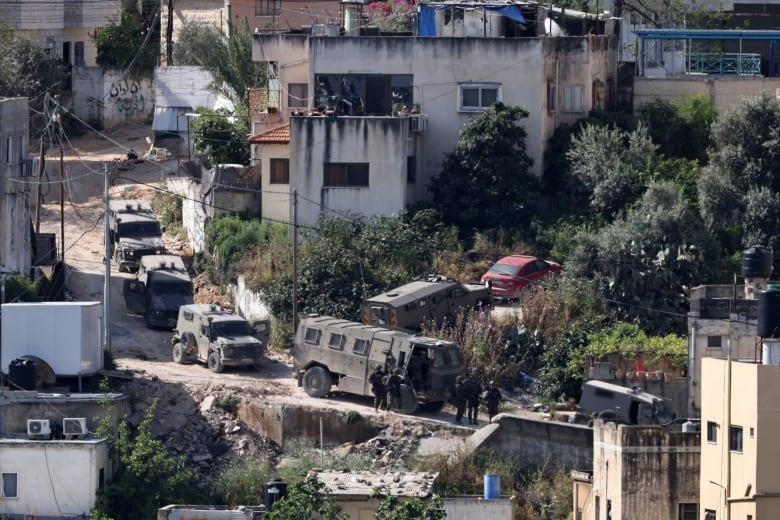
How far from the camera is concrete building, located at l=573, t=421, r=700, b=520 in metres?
40.2

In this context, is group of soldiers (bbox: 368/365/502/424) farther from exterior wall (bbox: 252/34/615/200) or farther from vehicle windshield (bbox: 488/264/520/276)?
exterior wall (bbox: 252/34/615/200)

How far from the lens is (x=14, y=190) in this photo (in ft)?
180

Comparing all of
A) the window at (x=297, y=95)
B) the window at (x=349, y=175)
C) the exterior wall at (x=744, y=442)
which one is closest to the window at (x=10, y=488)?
the exterior wall at (x=744, y=442)

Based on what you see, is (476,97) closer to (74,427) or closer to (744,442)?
(74,427)

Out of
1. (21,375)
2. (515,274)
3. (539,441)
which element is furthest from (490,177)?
(21,375)

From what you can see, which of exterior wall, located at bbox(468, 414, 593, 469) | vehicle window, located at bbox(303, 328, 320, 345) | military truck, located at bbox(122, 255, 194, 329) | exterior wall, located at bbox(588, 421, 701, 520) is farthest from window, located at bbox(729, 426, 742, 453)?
military truck, located at bbox(122, 255, 194, 329)

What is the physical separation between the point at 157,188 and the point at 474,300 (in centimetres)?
1537

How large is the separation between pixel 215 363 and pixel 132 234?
9.68 metres

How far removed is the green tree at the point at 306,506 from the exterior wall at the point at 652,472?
239 inches

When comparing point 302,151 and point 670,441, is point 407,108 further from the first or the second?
point 670,441

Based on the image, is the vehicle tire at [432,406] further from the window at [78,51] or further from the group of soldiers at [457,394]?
the window at [78,51]

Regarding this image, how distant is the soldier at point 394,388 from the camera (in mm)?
46938

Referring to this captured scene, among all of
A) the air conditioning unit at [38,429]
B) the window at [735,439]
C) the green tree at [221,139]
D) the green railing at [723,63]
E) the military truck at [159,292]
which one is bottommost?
the air conditioning unit at [38,429]

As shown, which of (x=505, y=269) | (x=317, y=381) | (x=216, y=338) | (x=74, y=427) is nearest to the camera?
(x=74, y=427)
